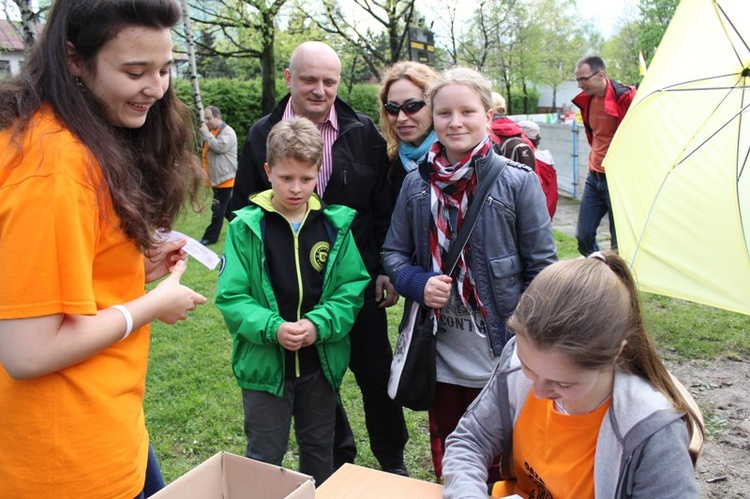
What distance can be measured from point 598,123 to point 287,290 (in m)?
4.90

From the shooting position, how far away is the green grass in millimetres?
3514

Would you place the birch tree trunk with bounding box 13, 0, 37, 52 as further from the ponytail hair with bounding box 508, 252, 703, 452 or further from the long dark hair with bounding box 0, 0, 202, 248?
the ponytail hair with bounding box 508, 252, 703, 452

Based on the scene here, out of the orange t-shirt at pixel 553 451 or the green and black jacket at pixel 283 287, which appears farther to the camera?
the green and black jacket at pixel 283 287

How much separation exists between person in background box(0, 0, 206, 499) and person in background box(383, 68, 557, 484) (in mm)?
1089

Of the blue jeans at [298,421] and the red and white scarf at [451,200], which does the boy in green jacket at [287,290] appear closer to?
the blue jeans at [298,421]

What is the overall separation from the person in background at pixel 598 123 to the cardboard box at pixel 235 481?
5209 millimetres

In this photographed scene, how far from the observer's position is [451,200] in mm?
2398

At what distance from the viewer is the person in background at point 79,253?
1.26 meters

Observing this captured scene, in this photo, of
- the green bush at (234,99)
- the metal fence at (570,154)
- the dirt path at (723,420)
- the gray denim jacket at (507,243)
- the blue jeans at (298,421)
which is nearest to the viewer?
the gray denim jacket at (507,243)

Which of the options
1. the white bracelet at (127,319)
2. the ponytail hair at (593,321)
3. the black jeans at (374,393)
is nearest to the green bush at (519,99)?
the black jeans at (374,393)

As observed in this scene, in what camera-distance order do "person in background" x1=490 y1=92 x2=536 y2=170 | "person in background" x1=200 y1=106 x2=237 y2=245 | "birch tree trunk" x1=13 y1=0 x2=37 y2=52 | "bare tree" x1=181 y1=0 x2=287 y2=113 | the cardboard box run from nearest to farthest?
1. the cardboard box
2. "person in background" x1=490 y1=92 x2=536 y2=170
3. "birch tree trunk" x1=13 y1=0 x2=37 y2=52
4. "person in background" x1=200 y1=106 x2=237 y2=245
5. "bare tree" x1=181 y1=0 x2=287 y2=113

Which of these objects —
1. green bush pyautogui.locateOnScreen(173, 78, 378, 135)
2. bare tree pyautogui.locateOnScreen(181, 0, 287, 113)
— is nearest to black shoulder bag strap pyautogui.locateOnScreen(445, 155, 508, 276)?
bare tree pyautogui.locateOnScreen(181, 0, 287, 113)

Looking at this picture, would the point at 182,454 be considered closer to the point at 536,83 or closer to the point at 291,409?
the point at 291,409

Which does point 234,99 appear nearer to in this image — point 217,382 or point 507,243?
point 217,382
